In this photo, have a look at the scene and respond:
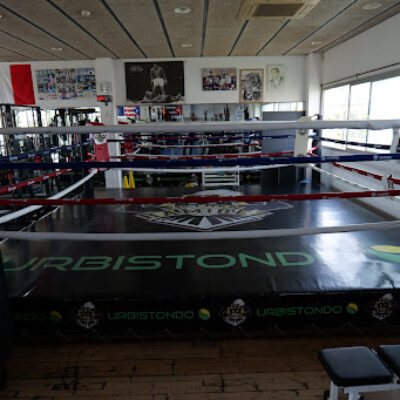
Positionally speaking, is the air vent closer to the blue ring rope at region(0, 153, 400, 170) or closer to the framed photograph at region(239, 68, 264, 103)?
the blue ring rope at region(0, 153, 400, 170)

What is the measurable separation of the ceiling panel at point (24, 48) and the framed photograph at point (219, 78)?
277cm

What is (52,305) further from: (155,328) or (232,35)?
(232,35)

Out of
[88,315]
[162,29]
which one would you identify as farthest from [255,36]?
[88,315]

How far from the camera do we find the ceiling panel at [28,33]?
12.5 feet

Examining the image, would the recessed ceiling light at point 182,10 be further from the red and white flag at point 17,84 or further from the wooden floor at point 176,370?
the red and white flag at point 17,84

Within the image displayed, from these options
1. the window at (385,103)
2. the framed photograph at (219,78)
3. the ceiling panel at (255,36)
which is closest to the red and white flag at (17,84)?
the framed photograph at (219,78)

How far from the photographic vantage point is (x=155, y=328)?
1.50 meters

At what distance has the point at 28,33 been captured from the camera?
4422 millimetres

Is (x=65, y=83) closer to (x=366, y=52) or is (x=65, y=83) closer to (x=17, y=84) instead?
(x=17, y=84)

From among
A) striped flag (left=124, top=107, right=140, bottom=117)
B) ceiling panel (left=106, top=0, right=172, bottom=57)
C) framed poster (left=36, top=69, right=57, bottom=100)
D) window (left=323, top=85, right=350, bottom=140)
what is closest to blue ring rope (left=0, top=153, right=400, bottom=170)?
ceiling panel (left=106, top=0, right=172, bottom=57)

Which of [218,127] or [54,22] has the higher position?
Result: [54,22]

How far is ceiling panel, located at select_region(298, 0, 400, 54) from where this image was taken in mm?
3609

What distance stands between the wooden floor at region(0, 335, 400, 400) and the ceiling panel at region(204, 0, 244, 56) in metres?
3.26

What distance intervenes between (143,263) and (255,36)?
4.11 m
